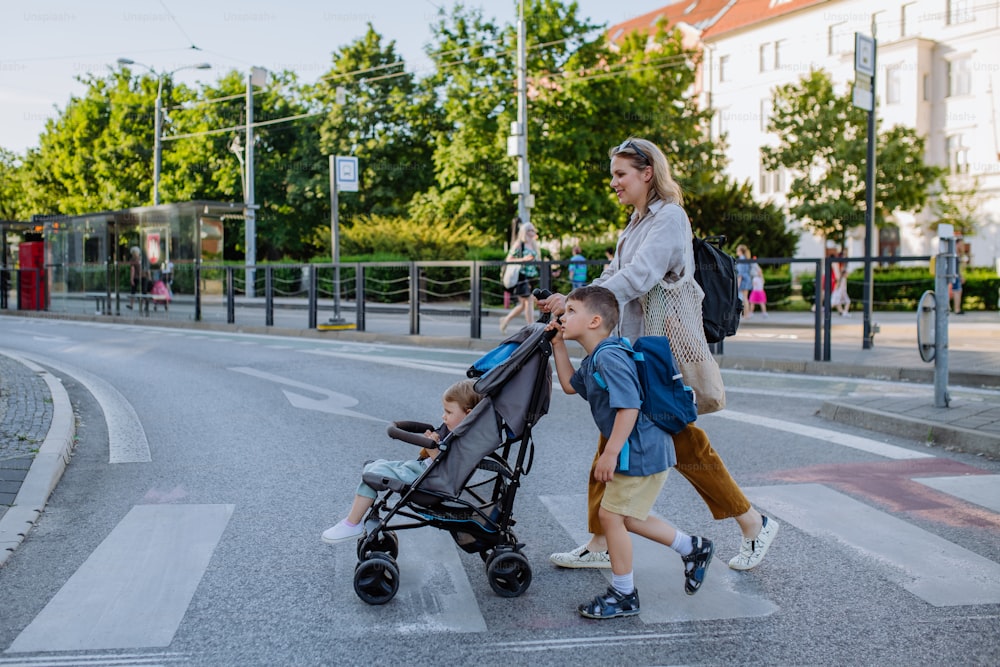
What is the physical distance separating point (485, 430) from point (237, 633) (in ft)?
3.81

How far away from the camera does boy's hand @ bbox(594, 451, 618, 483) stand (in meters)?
3.63

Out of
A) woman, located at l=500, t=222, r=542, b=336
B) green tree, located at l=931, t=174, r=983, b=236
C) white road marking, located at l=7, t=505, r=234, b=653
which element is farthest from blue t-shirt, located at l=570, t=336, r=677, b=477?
green tree, located at l=931, t=174, r=983, b=236

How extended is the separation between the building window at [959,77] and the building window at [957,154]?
2.10 metres

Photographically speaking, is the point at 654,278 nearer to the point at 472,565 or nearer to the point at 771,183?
the point at 472,565

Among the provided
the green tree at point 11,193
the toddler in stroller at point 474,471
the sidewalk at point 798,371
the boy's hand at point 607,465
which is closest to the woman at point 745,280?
the sidewalk at point 798,371

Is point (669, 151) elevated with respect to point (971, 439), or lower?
elevated

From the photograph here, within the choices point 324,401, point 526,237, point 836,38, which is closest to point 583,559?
point 324,401

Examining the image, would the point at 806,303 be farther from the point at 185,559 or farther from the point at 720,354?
the point at 185,559

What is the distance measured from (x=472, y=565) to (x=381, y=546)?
49 cm

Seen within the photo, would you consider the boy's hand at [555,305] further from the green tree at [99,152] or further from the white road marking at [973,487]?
the green tree at [99,152]

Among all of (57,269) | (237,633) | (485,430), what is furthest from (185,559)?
(57,269)

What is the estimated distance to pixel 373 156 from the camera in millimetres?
49469

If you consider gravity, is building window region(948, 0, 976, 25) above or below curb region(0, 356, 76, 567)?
above

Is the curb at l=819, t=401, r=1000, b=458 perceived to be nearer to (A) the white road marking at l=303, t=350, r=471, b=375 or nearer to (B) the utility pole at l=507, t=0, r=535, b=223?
(A) the white road marking at l=303, t=350, r=471, b=375
